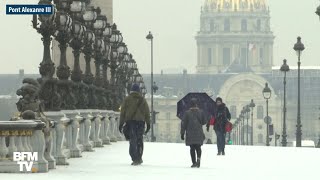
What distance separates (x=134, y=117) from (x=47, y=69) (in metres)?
2.36

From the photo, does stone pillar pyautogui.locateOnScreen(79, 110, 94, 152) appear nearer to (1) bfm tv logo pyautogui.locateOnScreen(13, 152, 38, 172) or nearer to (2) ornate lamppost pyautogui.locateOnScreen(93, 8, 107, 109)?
(2) ornate lamppost pyautogui.locateOnScreen(93, 8, 107, 109)

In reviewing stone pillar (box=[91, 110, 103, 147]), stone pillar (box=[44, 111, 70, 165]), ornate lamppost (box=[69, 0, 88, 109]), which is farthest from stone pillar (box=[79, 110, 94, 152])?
stone pillar (box=[44, 111, 70, 165])

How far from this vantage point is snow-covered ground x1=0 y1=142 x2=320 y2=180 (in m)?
23.7

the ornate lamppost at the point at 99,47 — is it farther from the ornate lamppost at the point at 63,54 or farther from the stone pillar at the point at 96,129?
the ornate lamppost at the point at 63,54

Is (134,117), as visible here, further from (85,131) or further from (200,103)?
(200,103)

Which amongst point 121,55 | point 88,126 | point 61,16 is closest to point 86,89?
point 88,126

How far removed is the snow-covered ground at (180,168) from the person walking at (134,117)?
40 centimetres

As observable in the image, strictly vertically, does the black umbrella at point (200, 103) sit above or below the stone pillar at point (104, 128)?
above

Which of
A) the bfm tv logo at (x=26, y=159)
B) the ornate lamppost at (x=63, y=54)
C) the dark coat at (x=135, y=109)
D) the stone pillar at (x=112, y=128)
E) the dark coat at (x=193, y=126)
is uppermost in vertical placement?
the ornate lamppost at (x=63, y=54)

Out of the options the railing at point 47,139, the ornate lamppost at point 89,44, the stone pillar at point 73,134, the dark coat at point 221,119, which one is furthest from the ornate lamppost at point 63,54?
the dark coat at point 221,119

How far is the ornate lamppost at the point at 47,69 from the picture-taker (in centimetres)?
2618

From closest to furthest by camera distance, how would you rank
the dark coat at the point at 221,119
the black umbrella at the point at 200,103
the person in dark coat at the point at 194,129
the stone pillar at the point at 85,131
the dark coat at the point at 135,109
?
the dark coat at the point at 135,109
the person in dark coat at the point at 194,129
the stone pillar at the point at 85,131
the dark coat at the point at 221,119
the black umbrella at the point at 200,103
